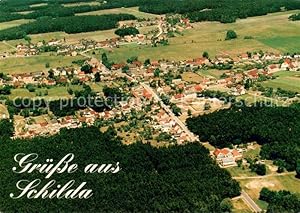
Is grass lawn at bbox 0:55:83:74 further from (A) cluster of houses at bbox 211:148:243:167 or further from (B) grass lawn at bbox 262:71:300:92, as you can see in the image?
(A) cluster of houses at bbox 211:148:243:167

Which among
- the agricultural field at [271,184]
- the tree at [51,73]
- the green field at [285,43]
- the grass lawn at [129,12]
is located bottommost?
the grass lawn at [129,12]

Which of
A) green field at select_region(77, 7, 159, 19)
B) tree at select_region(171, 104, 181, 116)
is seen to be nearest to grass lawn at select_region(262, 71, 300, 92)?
tree at select_region(171, 104, 181, 116)

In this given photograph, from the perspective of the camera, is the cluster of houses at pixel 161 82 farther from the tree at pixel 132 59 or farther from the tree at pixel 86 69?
the tree at pixel 132 59

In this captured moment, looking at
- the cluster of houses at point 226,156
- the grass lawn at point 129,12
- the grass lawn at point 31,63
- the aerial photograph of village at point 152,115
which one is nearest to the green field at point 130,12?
the grass lawn at point 129,12

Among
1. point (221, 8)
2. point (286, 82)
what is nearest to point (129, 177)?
point (286, 82)

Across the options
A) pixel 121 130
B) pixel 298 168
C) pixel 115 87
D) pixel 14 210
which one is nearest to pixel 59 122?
pixel 121 130

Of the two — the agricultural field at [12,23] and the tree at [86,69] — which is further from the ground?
the tree at [86,69]
